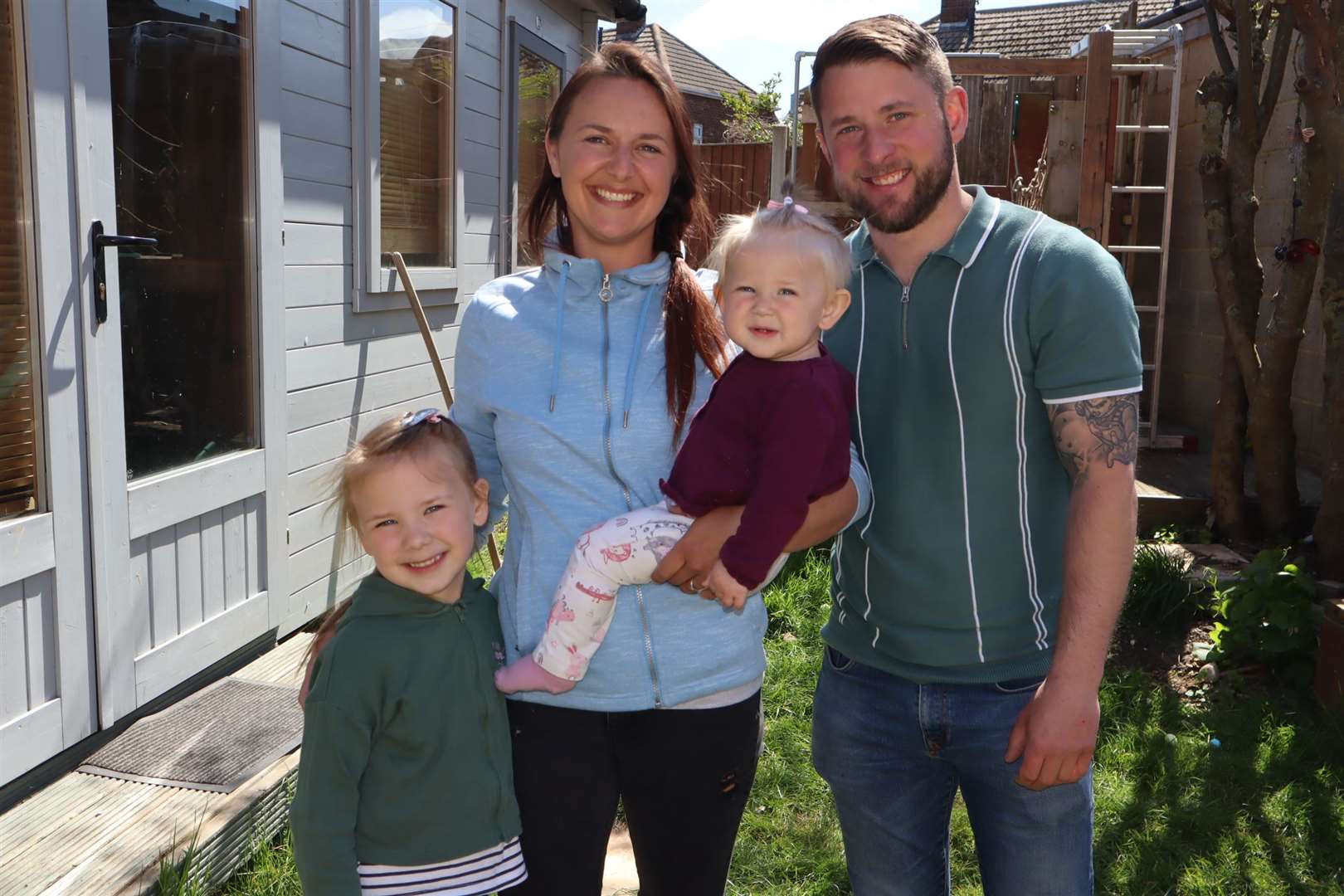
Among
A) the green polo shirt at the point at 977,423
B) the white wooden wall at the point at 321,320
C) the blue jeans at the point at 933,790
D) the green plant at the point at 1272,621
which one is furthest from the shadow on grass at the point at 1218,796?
the white wooden wall at the point at 321,320

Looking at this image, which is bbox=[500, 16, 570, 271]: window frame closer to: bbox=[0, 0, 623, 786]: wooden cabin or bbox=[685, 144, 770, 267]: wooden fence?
bbox=[0, 0, 623, 786]: wooden cabin

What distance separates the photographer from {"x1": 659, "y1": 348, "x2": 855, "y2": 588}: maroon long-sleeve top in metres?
1.84

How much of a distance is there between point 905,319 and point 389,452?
912 mm

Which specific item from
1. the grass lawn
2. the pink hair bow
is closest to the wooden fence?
the grass lawn

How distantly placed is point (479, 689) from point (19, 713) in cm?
189

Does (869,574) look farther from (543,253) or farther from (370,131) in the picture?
(370,131)

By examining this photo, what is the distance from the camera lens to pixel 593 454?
75.9 inches

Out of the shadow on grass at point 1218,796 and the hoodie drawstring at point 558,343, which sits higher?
the hoodie drawstring at point 558,343

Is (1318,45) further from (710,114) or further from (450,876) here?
(710,114)

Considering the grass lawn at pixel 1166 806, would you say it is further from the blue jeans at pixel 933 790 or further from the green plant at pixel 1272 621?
the blue jeans at pixel 933 790

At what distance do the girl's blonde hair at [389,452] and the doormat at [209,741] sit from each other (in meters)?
1.52

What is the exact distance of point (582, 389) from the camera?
194cm

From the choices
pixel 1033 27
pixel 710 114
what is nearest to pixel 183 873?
pixel 1033 27

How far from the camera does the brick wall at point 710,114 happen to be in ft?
108
